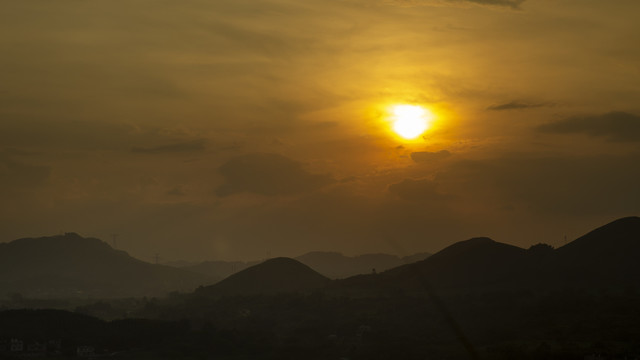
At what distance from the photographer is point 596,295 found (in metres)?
181

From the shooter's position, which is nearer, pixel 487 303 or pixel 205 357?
pixel 205 357

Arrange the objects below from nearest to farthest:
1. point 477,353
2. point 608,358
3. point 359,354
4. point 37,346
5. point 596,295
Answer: point 608,358, point 477,353, point 359,354, point 37,346, point 596,295

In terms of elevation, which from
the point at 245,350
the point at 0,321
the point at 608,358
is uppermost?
the point at 0,321

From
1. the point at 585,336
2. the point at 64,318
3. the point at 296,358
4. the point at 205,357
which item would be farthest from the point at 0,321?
the point at 585,336

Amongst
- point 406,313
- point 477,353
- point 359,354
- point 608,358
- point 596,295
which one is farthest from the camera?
point 406,313

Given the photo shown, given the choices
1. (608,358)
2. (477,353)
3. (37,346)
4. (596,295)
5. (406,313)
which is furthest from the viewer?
(406,313)

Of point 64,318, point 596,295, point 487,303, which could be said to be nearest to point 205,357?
point 64,318

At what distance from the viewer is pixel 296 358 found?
158m

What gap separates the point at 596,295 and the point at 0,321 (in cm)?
12427

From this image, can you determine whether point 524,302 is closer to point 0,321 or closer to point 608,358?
point 608,358

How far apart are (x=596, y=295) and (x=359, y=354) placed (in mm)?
56942

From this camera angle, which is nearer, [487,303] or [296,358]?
[296,358]

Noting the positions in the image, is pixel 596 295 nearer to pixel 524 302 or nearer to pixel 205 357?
pixel 524 302

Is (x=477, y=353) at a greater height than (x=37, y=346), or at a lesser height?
lesser
